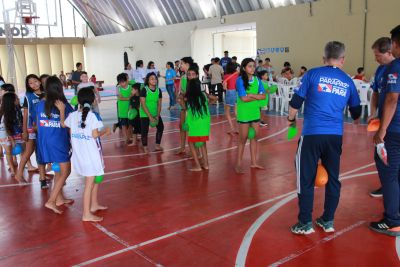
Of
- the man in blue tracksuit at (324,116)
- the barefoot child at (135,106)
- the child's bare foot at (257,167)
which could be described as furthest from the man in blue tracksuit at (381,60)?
the barefoot child at (135,106)

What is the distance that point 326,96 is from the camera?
11.8 feet

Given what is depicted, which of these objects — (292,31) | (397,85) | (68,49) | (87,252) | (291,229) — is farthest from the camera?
(68,49)

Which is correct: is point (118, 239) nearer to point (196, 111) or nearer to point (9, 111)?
point (196, 111)

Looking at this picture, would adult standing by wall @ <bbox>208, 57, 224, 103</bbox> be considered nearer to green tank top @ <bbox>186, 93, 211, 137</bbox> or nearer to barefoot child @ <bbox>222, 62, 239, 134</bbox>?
barefoot child @ <bbox>222, 62, 239, 134</bbox>

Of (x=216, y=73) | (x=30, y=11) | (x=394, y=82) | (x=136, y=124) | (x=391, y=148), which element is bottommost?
(x=136, y=124)

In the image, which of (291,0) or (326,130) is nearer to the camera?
(326,130)

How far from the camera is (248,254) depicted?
141 inches

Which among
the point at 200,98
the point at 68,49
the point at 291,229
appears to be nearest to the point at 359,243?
the point at 291,229

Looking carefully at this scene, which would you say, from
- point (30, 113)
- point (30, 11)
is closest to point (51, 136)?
point (30, 113)

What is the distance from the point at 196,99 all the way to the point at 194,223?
7.59ft

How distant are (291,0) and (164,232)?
1435 centimetres

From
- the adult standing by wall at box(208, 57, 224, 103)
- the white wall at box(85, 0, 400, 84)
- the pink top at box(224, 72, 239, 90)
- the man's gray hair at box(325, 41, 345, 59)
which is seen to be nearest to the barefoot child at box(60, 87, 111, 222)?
the man's gray hair at box(325, 41, 345, 59)

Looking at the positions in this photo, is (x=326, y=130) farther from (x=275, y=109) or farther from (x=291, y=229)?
(x=275, y=109)

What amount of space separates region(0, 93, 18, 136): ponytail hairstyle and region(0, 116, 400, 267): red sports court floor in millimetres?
933
